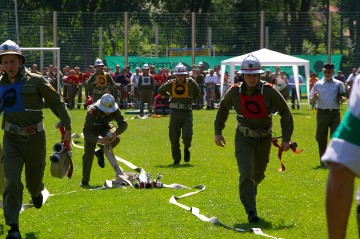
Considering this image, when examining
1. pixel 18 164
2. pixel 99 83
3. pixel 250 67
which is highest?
pixel 250 67

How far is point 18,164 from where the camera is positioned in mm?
9688

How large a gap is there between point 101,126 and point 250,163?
436 centimetres

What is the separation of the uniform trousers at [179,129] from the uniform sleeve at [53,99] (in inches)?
349

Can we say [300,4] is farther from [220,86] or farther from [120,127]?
[120,127]

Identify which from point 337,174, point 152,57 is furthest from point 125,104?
point 337,174

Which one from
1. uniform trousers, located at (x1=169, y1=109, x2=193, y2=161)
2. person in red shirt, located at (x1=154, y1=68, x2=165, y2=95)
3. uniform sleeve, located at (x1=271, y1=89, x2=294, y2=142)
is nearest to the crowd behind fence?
person in red shirt, located at (x1=154, y1=68, x2=165, y2=95)

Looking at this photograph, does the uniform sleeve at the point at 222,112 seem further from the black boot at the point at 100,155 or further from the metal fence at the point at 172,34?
the metal fence at the point at 172,34

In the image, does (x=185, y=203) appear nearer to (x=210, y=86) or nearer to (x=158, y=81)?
(x=158, y=81)

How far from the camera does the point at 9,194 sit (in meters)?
9.47

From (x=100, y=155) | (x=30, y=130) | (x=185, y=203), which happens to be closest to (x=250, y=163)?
(x=185, y=203)

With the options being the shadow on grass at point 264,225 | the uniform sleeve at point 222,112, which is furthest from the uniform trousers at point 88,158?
the shadow on grass at point 264,225

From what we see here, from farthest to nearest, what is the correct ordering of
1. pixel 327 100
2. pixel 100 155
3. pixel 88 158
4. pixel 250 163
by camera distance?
pixel 327 100, pixel 100 155, pixel 88 158, pixel 250 163

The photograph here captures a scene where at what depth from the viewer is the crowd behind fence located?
4112 centimetres

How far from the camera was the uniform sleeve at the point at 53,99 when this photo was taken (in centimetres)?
962
